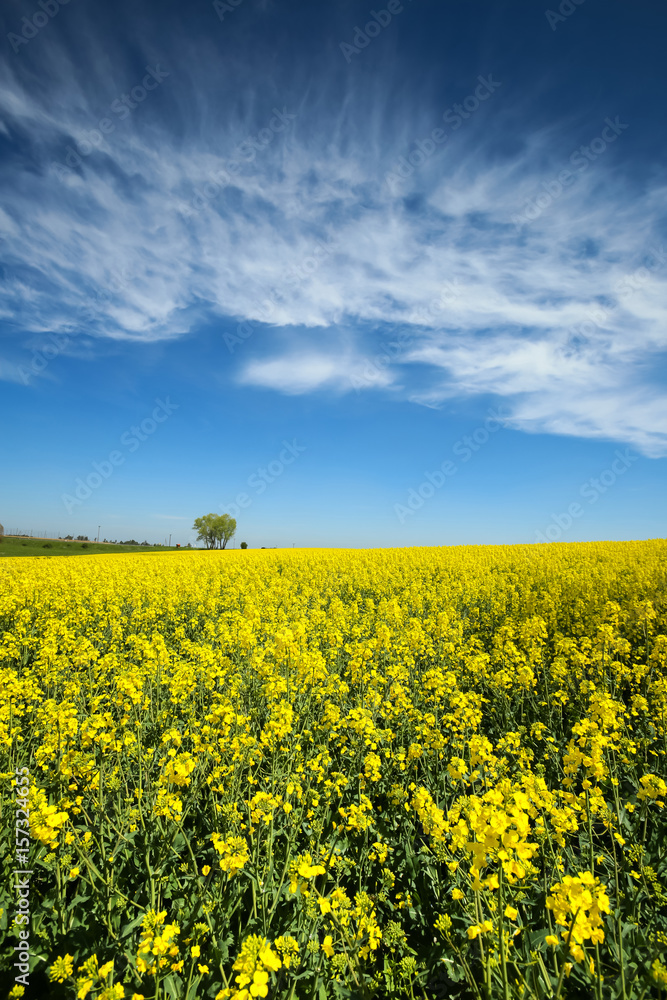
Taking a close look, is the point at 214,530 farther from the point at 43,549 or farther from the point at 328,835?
the point at 328,835

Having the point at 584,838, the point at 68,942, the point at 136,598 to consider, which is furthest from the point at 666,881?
the point at 136,598

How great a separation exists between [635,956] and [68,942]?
4242 millimetres

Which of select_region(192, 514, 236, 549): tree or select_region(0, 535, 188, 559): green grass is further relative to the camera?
select_region(192, 514, 236, 549): tree

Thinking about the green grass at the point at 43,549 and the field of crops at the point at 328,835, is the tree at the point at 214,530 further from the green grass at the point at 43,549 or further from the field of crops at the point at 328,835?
the field of crops at the point at 328,835

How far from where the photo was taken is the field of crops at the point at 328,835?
8.55 feet

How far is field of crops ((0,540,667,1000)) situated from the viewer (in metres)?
2.61

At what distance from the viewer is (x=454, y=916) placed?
131 inches

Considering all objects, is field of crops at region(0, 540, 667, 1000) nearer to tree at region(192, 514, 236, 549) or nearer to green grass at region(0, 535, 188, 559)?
green grass at region(0, 535, 188, 559)

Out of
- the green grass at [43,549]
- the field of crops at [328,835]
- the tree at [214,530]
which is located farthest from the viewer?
the tree at [214,530]

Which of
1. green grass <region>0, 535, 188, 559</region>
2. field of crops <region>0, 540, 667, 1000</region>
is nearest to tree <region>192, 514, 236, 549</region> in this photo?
green grass <region>0, 535, 188, 559</region>

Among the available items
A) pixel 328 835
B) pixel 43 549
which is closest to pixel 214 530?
pixel 43 549

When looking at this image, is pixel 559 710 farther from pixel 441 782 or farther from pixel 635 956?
pixel 635 956

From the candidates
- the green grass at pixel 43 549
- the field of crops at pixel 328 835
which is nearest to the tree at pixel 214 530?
the green grass at pixel 43 549

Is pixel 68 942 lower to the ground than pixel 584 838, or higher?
lower
